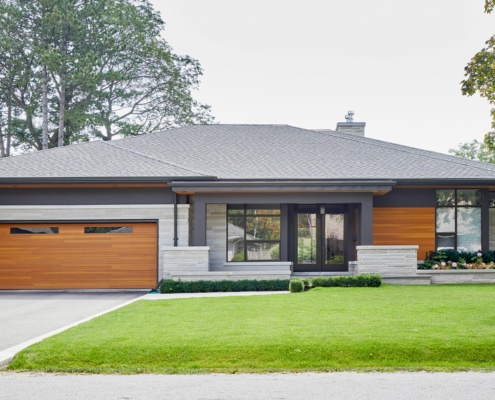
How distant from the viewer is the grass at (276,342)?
720cm

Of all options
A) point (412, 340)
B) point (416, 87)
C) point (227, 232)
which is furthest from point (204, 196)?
point (416, 87)

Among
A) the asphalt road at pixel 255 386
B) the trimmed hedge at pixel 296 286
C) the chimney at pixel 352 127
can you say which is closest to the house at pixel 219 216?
the trimmed hedge at pixel 296 286

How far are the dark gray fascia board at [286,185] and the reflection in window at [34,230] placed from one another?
4206mm

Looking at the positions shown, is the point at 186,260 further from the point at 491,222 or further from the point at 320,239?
the point at 491,222

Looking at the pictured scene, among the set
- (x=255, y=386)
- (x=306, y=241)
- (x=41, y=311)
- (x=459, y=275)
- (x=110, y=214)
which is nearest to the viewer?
(x=255, y=386)

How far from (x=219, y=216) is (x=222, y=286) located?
3.14 metres

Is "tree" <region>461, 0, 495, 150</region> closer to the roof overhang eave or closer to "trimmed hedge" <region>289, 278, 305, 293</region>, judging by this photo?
the roof overhang eave

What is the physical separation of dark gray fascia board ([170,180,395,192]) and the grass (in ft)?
20.1

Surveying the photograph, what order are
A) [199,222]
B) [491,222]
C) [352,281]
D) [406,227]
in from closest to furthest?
[352,281]
[199,222]
[406,227]
[491,222]

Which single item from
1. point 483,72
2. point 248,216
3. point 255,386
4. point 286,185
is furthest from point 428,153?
point 255,386

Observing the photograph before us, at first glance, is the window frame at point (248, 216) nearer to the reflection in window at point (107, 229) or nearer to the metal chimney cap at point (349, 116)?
the reflection in window at point (107, 229)

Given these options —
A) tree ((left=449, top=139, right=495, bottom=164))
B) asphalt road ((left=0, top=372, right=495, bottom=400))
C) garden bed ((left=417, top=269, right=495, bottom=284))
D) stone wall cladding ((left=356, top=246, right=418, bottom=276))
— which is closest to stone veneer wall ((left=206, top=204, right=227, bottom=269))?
stone wall cladding ((left=356, top=246, right=418, bottom=276))

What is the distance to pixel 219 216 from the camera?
17922mm

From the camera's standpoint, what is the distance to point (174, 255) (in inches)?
634
